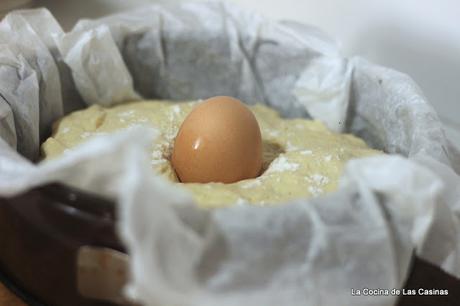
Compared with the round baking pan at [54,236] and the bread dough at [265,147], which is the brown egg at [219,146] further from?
the round baking pan at [54,236]

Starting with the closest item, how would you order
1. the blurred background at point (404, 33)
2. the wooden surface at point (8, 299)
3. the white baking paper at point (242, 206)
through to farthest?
the white baking paper at point (242, 206) < the wooden surface at point (8, 299) < the blurred background at point (404, 33)

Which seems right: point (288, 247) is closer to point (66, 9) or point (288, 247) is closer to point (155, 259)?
point (155, 259)

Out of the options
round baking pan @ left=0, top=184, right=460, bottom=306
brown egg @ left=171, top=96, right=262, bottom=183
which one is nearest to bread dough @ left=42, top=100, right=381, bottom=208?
brown egg @ left=171, top=96, right=262, bottom=183

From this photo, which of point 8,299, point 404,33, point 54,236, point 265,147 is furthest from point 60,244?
point 404,33

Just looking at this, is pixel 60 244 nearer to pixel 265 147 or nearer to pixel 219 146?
pixel 219 146

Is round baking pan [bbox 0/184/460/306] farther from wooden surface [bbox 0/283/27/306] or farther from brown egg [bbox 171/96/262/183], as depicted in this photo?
brown egg [bbox 171/96/262/183]

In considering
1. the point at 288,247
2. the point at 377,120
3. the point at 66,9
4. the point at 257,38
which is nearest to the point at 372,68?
the point at 377,120

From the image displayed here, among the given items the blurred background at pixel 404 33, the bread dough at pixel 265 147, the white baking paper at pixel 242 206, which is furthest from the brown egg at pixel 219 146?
the blurred background at pixel 404 33

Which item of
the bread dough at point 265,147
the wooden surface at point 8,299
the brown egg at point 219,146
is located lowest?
the wooden surface at point 8,299
